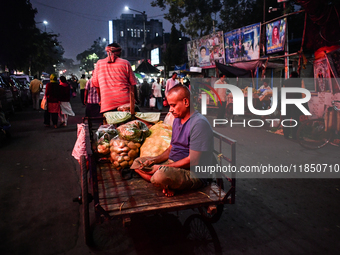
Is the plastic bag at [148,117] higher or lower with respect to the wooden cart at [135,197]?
higher

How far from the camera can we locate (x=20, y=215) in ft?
11.8

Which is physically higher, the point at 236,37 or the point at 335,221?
the point at 236,37

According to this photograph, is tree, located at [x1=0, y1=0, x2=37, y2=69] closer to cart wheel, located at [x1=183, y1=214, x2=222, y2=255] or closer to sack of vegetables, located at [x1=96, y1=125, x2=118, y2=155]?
sack of vegetables, located at [x1=96, y1=125, x2=118, y2=155]

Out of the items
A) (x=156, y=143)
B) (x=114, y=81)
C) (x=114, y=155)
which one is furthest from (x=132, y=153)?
(x=114, y=81)

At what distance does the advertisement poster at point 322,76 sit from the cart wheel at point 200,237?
26.1 ft

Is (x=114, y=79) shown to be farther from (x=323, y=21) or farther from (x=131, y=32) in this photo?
(x=131, y=32)

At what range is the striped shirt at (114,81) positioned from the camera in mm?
4766

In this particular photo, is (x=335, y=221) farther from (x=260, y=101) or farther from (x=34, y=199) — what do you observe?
(x=260, y=101)

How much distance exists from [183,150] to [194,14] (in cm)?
2674

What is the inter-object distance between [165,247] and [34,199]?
7.91ft

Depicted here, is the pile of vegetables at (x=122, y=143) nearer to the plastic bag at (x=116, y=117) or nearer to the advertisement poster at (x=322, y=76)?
the plastic bag at (x=116, y=117)

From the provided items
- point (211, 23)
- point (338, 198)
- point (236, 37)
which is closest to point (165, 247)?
point (338, 198)

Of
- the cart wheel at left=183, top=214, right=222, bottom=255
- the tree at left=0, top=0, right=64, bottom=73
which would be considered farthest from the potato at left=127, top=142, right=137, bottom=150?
the tree at left=0, top=0, right=64, bottom=73

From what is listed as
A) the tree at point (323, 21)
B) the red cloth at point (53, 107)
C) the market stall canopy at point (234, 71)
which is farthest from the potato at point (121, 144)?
the market stall canopy at point (234, 71)
